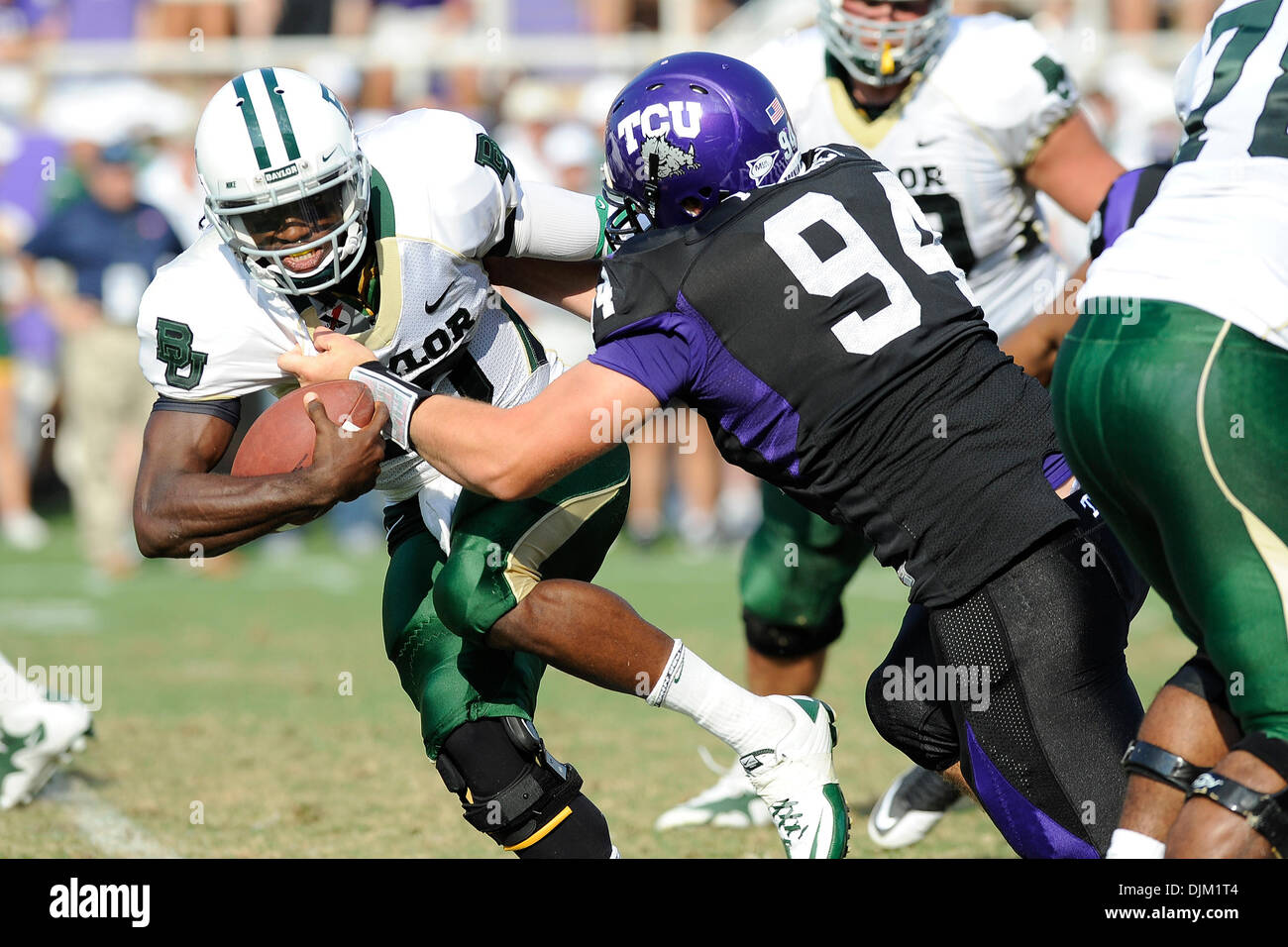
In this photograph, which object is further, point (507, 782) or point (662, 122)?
point (507, 782)

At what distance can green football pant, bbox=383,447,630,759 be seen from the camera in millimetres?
3242

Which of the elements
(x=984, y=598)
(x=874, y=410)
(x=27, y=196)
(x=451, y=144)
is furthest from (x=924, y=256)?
(x=27, y=196)

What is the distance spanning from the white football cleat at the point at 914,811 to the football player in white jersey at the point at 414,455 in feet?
3.16

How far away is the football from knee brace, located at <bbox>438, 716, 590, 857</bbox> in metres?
0.68

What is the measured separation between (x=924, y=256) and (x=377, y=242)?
1179 millimetres

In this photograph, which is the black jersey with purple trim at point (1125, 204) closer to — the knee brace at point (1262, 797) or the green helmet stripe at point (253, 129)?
the knee brace at point (1262, 797)

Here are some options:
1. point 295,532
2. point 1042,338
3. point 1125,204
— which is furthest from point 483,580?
point 295,532

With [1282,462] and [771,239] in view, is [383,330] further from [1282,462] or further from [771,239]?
[1282,462]

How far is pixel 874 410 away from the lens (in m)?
2.94

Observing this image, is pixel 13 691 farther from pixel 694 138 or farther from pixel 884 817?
pixel 694 138

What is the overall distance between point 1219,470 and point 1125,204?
1.40 metres

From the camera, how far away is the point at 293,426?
3.29 meters

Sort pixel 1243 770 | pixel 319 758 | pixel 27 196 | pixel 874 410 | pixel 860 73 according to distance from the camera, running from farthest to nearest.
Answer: pixel 27 196, pixel 319 758, pixel 860 73, pixel 874 410, pixel 1243 770

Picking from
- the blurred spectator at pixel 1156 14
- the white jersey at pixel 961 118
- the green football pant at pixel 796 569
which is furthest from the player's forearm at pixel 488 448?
the blurred spectator at pixel 1156 14
